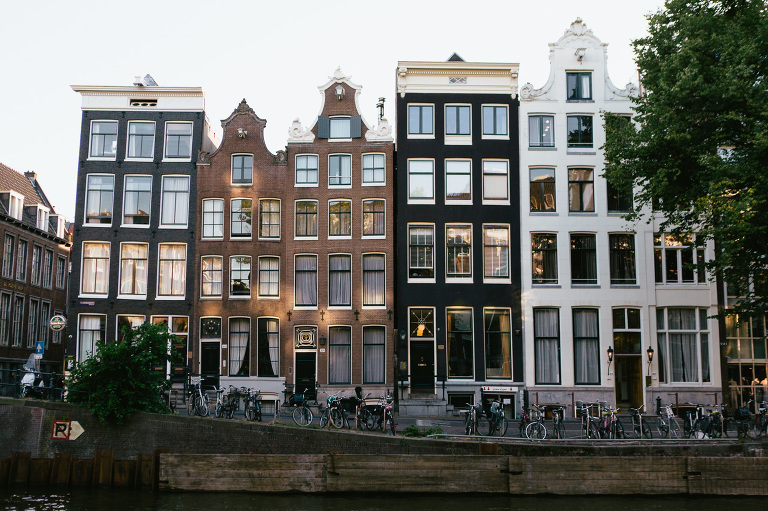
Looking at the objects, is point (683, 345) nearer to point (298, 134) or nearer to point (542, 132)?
point (542, 132)

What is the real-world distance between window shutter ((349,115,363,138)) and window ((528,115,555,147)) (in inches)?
307

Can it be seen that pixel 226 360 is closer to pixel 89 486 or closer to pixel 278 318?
pixel 278 318

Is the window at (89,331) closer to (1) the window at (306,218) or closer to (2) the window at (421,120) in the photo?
(1) the window at (306,218)

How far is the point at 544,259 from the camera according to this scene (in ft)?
107

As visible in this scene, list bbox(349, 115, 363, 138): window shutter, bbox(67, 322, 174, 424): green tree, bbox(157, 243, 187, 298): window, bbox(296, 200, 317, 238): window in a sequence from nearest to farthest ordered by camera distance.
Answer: bbox(67, 322, 174, 424): green tree < bbox(157, 243, 187, 298): window < bbox(296, 200, 317, 238): window < bbox(349, 115, 363, 138): window shutter

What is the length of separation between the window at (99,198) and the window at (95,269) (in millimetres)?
1222

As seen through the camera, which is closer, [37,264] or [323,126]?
[323,126]

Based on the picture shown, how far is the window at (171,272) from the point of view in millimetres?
33219

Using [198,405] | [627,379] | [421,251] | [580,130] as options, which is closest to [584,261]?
[627,379]

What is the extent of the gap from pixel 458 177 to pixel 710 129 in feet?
37.6

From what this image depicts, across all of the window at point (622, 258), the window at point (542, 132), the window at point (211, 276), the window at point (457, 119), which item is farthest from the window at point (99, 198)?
the window at point (622, 258)

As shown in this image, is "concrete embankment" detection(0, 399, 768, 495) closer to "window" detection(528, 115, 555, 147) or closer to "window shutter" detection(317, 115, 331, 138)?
"window shutter" detection(317, 115, 331, 138)

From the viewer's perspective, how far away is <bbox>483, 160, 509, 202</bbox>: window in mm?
33219

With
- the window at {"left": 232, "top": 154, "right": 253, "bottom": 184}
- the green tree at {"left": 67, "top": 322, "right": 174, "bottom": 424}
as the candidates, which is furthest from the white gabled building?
the green tree at {"left": 67, "top": 322, "right": 174, "bottom": 424}
